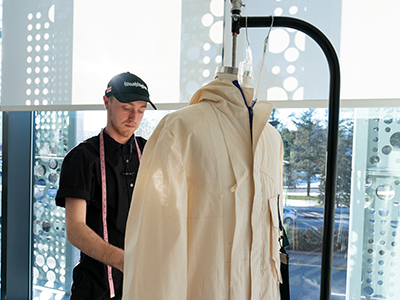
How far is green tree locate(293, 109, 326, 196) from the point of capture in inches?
80.6

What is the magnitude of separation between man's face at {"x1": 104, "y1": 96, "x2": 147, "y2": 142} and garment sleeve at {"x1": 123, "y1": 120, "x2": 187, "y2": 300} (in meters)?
0.78

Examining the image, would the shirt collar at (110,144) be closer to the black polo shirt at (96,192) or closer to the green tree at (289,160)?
the black polo shirt at (96,192)

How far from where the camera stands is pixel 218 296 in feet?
2.77

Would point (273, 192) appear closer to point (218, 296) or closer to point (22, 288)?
point (218, 296)

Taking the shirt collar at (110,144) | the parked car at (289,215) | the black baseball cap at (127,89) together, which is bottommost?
the parked car at (289,215)

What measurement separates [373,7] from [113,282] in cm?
190

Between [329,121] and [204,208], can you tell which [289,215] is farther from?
[204,208]

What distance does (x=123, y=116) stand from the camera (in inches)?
61.8

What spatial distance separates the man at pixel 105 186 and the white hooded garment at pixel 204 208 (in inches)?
23.2

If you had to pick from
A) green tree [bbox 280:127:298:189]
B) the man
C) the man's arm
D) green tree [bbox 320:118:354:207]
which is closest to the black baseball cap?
the man

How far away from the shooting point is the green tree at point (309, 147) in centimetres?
205

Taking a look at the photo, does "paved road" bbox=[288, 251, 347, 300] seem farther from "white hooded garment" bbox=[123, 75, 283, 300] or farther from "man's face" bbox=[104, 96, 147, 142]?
"man's face" bbox=[104, 96, 147, 142]

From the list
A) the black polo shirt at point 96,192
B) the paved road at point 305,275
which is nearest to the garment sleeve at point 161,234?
the black polo shirt at point 96,192

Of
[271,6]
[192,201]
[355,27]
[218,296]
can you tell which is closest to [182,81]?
[271,6]
